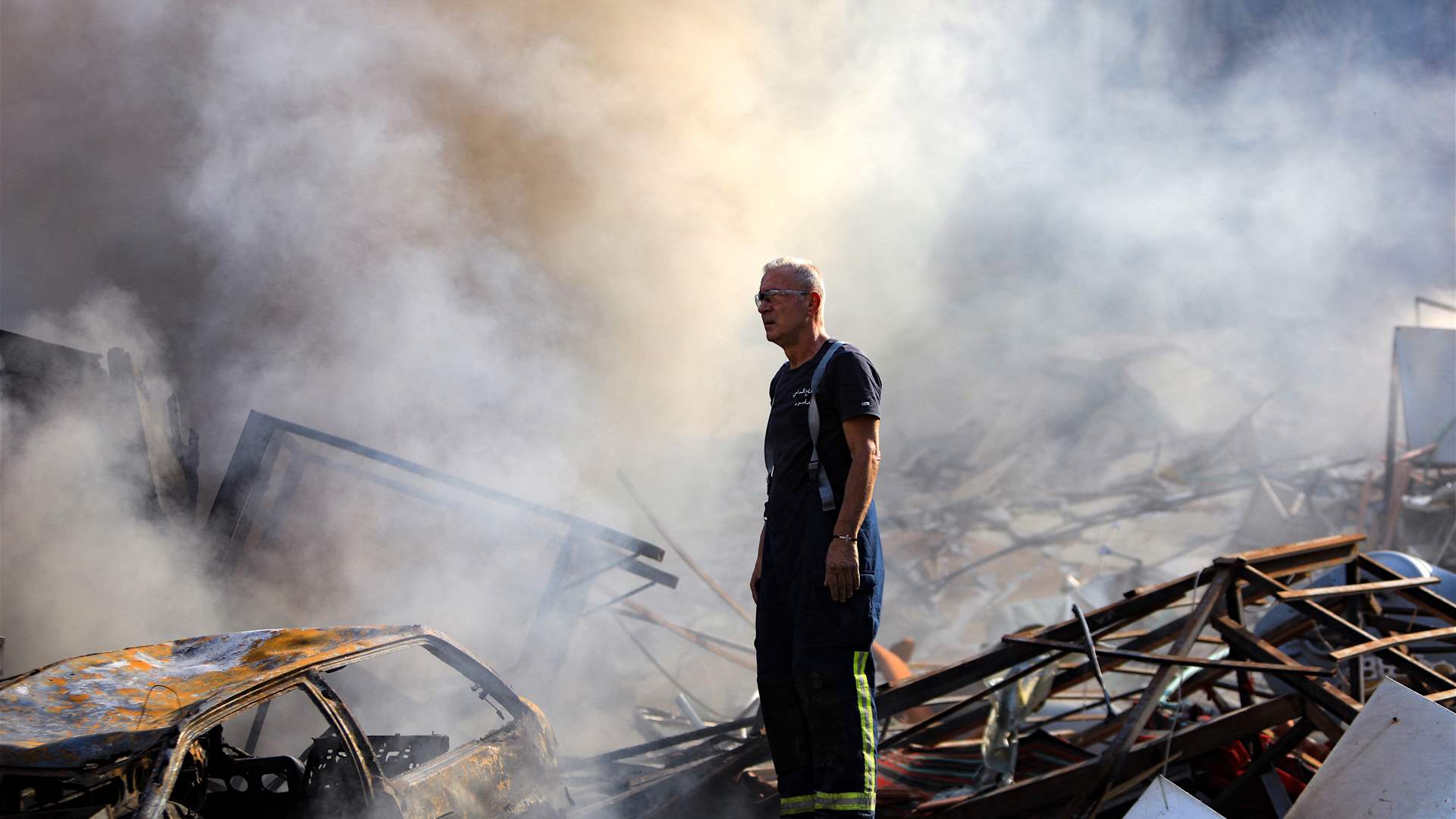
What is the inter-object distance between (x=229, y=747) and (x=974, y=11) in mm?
12572

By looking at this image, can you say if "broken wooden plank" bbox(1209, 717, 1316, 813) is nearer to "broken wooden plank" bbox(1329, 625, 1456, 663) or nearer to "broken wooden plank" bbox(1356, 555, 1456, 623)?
"broken wooden plank" bbox(1329, 625, 1456, 663)

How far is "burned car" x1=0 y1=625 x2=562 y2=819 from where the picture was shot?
1972 mm

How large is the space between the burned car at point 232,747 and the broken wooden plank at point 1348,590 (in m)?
2.65

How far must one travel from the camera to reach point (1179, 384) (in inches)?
532

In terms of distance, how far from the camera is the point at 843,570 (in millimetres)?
2250

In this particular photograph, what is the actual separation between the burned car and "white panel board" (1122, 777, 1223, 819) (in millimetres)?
1697

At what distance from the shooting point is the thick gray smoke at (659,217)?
22.6 feet

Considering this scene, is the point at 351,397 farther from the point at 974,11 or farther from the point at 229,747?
the point at 974,11

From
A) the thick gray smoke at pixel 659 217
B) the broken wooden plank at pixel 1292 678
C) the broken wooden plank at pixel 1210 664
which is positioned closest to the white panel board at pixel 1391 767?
the broken wooden plank at pixel 1292 678

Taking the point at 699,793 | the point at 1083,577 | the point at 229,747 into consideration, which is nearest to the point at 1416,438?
the point at 1083,577

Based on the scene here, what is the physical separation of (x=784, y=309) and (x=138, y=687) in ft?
5.93

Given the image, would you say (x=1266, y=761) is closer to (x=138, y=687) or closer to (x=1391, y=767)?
(x=1391, y=767)

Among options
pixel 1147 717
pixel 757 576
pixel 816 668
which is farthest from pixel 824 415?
pixel 1147 717

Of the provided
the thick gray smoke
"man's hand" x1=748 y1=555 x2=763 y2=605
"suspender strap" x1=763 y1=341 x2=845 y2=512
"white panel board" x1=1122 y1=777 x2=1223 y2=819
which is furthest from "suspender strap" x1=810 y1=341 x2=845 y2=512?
the thick gray smoke
